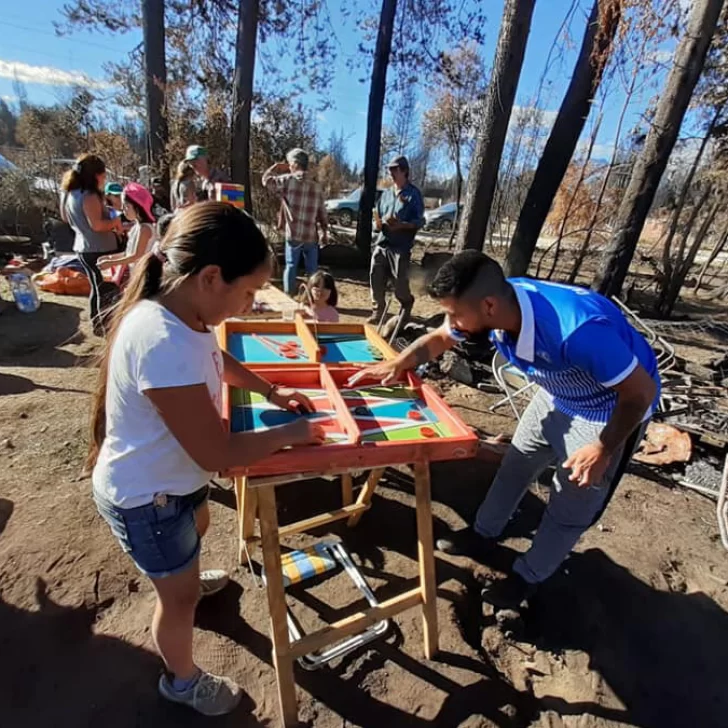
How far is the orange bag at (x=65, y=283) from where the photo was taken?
256 inches

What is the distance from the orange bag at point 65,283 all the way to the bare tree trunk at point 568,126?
6.11 metres

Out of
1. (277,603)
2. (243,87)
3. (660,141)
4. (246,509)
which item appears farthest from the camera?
(243,87)

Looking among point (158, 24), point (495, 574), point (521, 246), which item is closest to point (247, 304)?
point (495, 574)

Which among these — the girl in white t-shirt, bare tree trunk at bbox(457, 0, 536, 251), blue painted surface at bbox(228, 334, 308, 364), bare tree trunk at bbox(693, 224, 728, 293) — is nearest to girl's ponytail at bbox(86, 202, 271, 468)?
the girl in white t-shirt

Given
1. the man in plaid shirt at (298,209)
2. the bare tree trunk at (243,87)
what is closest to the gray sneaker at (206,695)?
the man in plaid shirt at (298,209)

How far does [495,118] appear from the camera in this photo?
5031 mm

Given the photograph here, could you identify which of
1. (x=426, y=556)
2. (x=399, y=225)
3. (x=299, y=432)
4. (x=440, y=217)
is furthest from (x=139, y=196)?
(x=440, y=217)

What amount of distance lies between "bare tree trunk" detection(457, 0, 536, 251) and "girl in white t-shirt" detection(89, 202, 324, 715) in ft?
15.6

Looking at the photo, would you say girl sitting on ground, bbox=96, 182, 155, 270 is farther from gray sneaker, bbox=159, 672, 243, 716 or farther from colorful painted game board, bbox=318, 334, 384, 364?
gray sneaker, bbox=159, 672, 243, 716

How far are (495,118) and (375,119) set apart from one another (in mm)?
5567

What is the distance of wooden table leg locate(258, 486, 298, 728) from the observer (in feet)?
5.32

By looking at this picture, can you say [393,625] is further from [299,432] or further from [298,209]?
[298,209]

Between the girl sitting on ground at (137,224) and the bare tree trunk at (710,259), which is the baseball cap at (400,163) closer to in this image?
the girl sitting on ground at (137,224)

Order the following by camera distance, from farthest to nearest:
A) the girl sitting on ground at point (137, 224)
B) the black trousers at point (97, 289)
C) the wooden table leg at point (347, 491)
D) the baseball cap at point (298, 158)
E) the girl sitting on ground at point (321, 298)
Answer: the baseball cap at point (298, 158), the black trousers at point (97, 289), the girl sitting on ground at point (137, 224), the girl sitting on ground at point (321, 298), the wooden table leg at point (347, 491)
